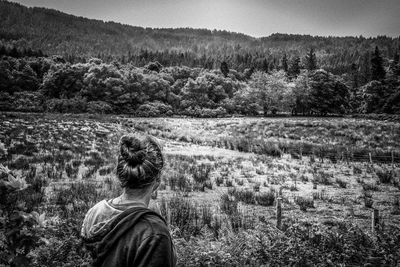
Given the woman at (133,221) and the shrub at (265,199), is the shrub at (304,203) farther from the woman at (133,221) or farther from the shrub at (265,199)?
the woman at (133,221)

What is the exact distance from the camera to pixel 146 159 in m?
1.56

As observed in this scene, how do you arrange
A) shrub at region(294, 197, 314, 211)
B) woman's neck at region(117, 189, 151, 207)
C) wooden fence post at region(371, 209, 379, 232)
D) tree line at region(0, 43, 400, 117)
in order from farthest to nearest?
tree line at region(0, 43, 400, 117) → shrub at region(294, 197, 314, 211) → wooden fence post at region(371, 209, 379, 232) → woman's neck at region(117, 189, 151, 207)

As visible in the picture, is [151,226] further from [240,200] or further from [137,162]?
[240,200]

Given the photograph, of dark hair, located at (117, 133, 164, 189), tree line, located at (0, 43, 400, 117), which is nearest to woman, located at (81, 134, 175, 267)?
dark hair, located at (117, 133, 164, 189)

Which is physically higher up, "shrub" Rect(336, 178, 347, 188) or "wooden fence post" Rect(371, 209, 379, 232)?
"wooden fence post" Rect(371, 209, 379, 232)

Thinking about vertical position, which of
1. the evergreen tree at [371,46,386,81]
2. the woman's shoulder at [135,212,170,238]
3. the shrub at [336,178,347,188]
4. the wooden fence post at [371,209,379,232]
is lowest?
the shrub at [336,178,347,188]

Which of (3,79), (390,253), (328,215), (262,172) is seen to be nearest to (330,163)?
(262,172)

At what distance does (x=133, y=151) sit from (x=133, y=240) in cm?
45

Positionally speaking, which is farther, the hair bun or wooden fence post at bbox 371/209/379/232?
wooden fence post at bbox 371/209/379/232

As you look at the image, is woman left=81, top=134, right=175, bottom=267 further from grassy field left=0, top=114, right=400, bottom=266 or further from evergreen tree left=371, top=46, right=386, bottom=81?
evergreen tree left=371, top=46, right=386, bottom=81

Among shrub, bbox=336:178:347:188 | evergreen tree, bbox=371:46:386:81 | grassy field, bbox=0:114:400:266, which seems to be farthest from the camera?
evergreen tree, bbox=371:46:386:81

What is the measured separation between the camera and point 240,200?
9.45 m

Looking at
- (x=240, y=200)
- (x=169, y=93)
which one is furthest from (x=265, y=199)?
(x=169, y=93)

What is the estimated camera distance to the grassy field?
456 centimetres
